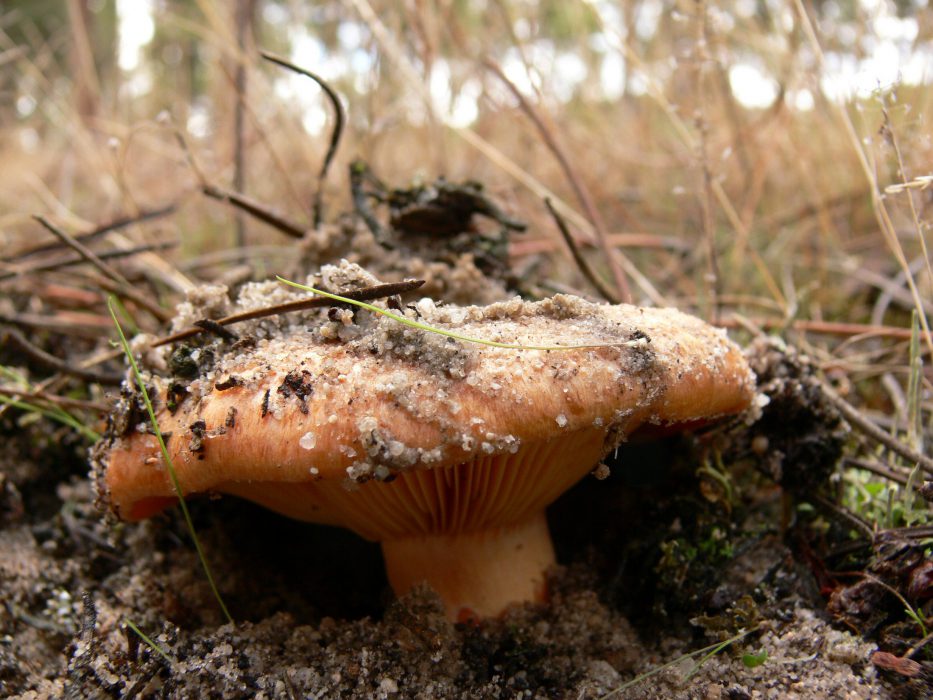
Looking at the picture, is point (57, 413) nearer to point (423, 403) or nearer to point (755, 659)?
point (423, 403)

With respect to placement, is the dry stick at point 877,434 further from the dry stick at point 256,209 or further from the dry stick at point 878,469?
the dry stick at point 256,209

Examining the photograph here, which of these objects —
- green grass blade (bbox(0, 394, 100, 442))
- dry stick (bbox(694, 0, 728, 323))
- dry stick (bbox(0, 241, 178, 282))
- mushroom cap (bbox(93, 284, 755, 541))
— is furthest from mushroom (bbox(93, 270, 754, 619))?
dry stick (bbox(0, 241, 178, 282))

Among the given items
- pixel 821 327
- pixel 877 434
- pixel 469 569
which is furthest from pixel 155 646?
pixel 821 327

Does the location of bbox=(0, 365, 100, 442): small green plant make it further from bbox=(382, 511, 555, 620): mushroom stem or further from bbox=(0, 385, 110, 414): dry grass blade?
bbox=(382, 511, 555, 620): mushroom stem

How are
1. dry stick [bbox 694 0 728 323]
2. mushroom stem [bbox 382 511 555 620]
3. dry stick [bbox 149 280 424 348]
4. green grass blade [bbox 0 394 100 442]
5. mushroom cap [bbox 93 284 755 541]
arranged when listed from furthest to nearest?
dry stick [bbox 694 0 728 323] → green grass blade [bbox 0 394 100 442] → mushroom stem [bbox 382 511 555 620] → dry stick [bbox 149 280 424 348] → mushroom cap [bbox 93 284 755 541]

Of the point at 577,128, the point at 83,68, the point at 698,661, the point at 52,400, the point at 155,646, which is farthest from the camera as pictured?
the point at 577,128

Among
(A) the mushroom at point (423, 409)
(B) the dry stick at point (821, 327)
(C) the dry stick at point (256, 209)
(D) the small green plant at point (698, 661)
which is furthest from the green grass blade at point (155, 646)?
(B) the dry stick at point (821, 327)

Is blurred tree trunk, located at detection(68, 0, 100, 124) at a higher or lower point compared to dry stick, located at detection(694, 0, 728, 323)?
higher
